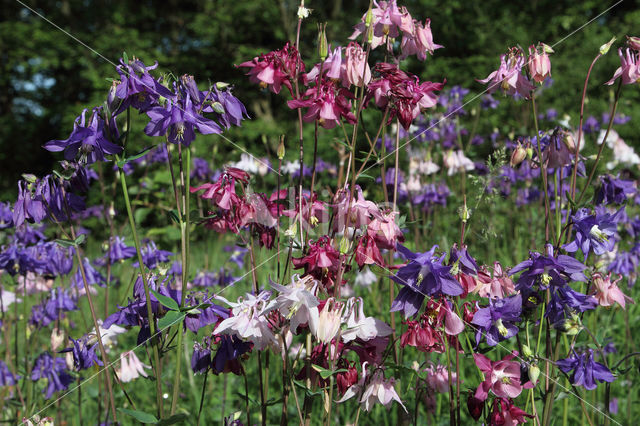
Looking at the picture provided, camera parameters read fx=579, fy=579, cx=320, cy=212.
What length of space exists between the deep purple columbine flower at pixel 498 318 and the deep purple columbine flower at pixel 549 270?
0.20ft

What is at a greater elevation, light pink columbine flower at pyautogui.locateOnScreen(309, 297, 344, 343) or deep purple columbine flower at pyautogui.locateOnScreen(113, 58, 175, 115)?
deep purple columbine flower at pyautogui.locateOnScreen(113, 58, 175, 115)

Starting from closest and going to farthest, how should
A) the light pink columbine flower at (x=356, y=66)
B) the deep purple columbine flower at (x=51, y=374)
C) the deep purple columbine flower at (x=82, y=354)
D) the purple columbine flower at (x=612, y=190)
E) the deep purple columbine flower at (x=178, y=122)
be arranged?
the deep purple columbine flower at (x=178, y=122)
the light pink columbine flower at (x=356, y=66)
the deep purple columbine flower at (x=82, y=354)
the purple columbine flower at (x=612, y=190)
the deep purple columbine flower at (x=51, y=374)

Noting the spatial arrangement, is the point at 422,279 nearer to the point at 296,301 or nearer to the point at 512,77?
the point at 296,301

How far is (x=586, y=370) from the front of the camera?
1490 mm

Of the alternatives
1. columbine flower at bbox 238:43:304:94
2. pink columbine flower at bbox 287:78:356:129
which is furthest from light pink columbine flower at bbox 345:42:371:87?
columbine flower at bbox 238:43:304:94

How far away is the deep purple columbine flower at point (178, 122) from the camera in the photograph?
1.30 m

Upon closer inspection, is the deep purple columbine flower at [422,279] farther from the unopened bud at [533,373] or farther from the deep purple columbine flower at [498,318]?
the unopened bud at [533,373]

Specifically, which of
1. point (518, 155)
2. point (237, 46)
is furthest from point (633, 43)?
point (237, 46)

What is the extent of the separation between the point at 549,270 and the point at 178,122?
91cm

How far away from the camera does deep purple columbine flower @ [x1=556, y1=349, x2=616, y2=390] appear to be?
1475mm

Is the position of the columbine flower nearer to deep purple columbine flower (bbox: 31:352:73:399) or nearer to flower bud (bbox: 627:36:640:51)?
flower bud (bbox: 627:36:640:51)

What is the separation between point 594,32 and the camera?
9.81m

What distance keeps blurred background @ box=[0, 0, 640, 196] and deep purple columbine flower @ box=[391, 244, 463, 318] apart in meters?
6.61

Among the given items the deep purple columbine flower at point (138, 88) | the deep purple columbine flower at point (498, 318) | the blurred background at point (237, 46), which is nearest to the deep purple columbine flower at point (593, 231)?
the deep purple columbine flower at point (498, 318)
